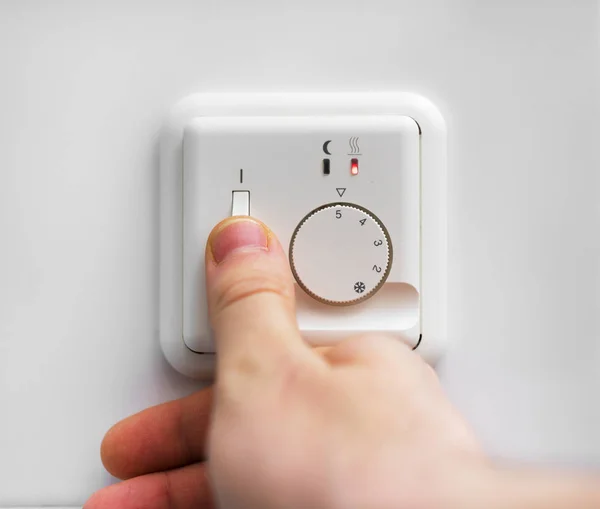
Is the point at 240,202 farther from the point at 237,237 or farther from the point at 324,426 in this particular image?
the point at 324,426

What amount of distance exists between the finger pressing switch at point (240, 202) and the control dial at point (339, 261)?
0.10ft

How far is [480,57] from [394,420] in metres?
0.21

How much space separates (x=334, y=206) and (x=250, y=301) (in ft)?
0.26

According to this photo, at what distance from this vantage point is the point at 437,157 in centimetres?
30

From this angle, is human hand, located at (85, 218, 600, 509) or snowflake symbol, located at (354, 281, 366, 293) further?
snowflake symbol, located at (354, 281, 366, 293)

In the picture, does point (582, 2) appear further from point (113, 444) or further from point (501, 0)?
point (113, 444)

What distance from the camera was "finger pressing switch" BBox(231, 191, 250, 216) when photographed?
29cm

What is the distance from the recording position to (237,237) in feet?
0.88

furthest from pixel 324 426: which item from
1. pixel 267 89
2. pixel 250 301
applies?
pixel 267 89

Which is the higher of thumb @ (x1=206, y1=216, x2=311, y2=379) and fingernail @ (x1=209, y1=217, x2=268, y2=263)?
fingernail @ (x1=209, y1=217, x2=268, y2=263)

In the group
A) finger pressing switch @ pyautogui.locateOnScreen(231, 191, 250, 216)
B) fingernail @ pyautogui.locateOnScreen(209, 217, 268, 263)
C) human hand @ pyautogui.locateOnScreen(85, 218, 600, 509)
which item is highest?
finger pressing switch @ pyautogui.locateOnScreen(231, 191, 250, 216)

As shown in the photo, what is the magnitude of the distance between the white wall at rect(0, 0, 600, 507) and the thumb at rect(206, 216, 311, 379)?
0.22 ft

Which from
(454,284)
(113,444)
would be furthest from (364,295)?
(113,444)

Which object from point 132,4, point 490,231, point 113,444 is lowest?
point 113,444
